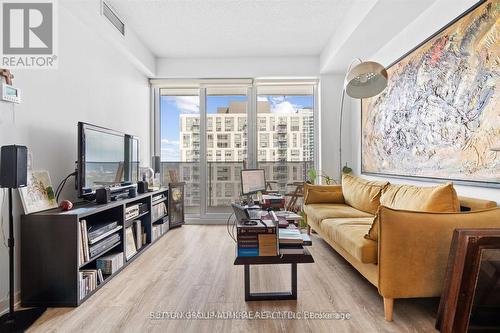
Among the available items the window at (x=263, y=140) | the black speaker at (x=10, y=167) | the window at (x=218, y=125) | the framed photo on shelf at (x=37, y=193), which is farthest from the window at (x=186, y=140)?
the black speaker at (x=10, y=167)

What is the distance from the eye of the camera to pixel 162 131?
5.00 m

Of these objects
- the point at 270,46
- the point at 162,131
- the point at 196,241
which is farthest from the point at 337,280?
the point at 162,131

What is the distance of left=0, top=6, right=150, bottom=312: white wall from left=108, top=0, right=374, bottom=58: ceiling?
612 mm

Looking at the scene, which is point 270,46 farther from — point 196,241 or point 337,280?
point 337,280

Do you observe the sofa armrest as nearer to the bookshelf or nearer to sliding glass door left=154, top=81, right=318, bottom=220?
the bookshelf

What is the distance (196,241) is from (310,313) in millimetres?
2178

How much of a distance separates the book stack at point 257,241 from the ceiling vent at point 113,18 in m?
2.83

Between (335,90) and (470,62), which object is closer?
(470,62)

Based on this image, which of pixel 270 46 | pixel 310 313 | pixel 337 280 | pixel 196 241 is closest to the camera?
pixel 310 313

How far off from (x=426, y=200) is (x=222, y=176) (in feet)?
11.2

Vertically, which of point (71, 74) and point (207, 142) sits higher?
point (71, 74)

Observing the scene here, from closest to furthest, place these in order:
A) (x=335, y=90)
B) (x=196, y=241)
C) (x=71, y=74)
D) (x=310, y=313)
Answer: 1. (x=310, y=313)
2. (x=71, y=74)
3. (x=196, y=241)
4. (x=335, y=90)

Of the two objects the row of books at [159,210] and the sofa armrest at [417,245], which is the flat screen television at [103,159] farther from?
the sofa armrest at [417,245]
